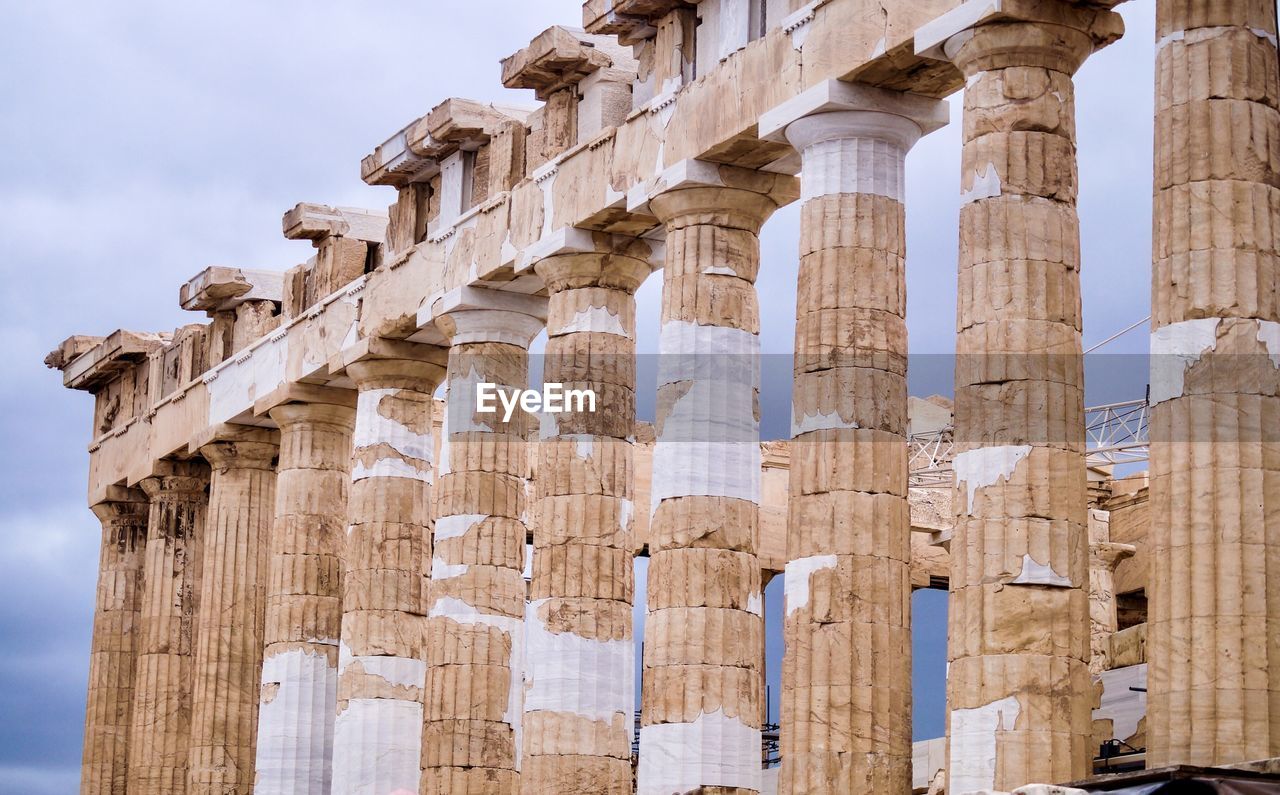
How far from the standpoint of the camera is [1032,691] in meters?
20.6

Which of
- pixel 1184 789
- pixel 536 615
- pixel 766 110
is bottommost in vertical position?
pixel 1184 789

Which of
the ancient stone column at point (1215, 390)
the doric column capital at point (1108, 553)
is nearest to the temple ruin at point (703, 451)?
the ancient stone column at point (1215, 390)

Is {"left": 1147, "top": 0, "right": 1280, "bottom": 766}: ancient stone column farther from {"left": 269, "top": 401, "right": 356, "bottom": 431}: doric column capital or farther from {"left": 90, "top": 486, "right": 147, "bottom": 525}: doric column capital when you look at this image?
{"left": 90, "top": 486, "right": 147, "bottom": 525}: doric column capital

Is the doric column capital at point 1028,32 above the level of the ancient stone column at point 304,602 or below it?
above

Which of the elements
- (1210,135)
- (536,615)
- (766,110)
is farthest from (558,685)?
(1210,135)

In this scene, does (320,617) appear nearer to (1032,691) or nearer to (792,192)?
(792,192)

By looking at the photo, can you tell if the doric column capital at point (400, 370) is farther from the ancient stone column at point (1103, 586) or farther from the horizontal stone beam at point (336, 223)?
the ancient stone column at point (1103, 586)

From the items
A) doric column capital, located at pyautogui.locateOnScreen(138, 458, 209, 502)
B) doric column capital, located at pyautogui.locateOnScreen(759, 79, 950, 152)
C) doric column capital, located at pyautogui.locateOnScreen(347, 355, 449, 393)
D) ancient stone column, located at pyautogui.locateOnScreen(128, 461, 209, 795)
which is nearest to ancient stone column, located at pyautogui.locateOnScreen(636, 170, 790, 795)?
doric column capital, located at pyautogui.locateOnScreen(759, 79, 950, 152)

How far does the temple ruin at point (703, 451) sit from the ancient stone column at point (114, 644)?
81 millimetres

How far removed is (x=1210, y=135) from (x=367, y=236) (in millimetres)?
18893

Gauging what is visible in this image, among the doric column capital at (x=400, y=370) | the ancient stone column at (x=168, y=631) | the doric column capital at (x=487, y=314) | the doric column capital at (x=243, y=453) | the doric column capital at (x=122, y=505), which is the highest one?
the doric column capital at (x=487, y=314)

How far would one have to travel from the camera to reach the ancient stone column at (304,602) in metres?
35.5

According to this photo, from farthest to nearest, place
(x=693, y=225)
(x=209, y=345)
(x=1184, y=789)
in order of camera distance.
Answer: (x=209, y=345) → (x=693, y=225) → (x=1184, y=789)

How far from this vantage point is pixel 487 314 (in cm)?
3206
